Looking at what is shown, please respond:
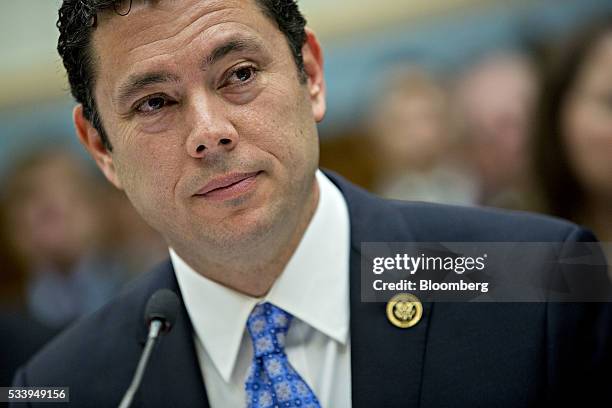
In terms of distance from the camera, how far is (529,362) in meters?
2.16

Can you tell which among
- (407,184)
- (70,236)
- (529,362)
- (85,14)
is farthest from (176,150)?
(70,236)

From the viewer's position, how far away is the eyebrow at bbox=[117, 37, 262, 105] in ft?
7.07

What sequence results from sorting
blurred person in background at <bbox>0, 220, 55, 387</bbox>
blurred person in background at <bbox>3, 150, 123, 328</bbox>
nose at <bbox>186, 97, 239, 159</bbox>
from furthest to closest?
1. blurred person in background at <bbox>3, 150, 123, 328</bbox>
2. blurred person in background at <bbox>0, 220, 55, 387</bbox>
3. nose at <bbox>186, 97, 239, 159</bbox>

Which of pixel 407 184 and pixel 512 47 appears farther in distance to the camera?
pixel 512 47

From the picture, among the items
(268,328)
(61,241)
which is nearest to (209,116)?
(268,328)

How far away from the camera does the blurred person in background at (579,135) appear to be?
2.77 meters

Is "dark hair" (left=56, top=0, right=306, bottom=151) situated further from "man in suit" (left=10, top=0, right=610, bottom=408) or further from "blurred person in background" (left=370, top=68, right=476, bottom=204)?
"blurred person in background" (left=370, top=68, right=476, bottom=204)

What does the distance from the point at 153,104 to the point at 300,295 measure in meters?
0.60

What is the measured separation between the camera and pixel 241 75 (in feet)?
7.27

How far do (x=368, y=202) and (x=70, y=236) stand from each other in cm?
269

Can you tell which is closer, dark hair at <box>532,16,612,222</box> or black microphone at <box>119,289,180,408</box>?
black microphone at <box>119,289,180,408</box>

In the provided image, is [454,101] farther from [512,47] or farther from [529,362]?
[529,362]

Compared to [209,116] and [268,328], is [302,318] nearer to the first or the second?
[268,328]

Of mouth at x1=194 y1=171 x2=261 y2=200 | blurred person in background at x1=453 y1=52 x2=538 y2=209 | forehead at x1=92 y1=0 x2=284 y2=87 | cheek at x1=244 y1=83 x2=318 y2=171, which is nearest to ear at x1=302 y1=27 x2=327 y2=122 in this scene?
cheek at x1=244 y1=83 x2=318 y2=171
